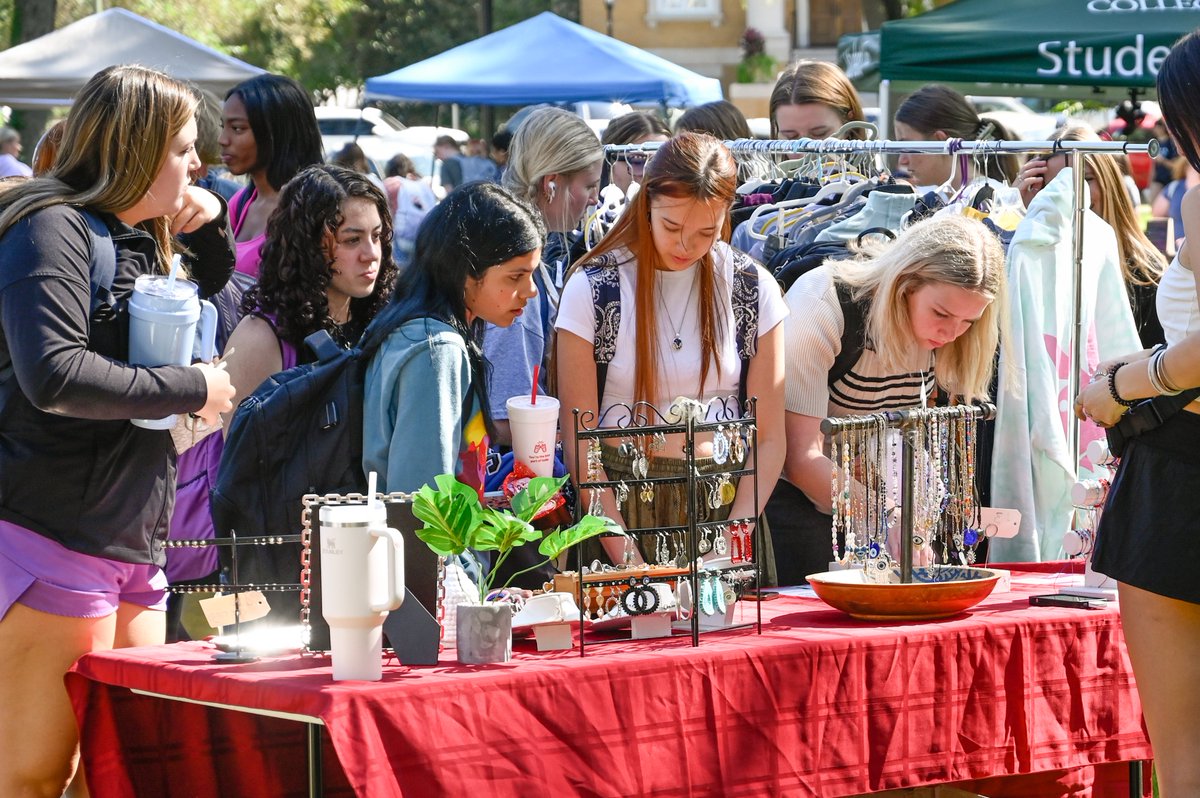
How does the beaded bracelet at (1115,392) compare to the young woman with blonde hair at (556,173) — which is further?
the young woman with blonde hair at (556,173)

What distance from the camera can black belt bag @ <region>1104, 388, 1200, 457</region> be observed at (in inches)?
97.2

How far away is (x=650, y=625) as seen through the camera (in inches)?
103

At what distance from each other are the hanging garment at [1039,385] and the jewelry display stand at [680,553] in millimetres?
1099

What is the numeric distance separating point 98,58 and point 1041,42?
5.14 m

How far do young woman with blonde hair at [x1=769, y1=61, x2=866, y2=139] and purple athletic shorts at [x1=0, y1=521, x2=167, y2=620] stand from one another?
9.25 feet

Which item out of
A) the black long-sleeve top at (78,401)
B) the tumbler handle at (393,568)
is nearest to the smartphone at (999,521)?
the tumbler handle at (393,568)

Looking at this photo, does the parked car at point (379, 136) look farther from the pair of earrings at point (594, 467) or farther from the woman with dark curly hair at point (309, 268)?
the pair of earrings at point (594, 467)

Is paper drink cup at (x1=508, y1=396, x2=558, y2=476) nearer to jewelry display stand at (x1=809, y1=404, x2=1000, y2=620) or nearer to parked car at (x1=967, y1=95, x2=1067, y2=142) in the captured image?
jewelry display stand at (x1=809, y1=404, x2=1000, y2=620)

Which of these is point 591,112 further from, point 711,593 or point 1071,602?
point 711,593

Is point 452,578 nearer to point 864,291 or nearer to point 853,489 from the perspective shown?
point 853,489

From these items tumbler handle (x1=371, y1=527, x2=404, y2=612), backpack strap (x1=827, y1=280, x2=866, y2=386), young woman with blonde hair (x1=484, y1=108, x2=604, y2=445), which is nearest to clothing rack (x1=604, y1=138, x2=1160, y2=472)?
backpack strap (x1=827, y1=280, x2=866, y2=386)

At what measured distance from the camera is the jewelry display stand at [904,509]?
109 inches

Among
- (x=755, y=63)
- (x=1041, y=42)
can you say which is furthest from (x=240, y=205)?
(x=755, y=63)

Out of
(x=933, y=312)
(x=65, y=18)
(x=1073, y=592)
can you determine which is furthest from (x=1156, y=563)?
(x=65, y=18)
